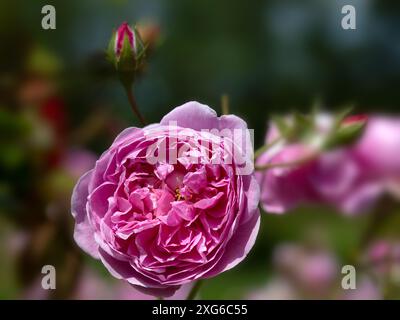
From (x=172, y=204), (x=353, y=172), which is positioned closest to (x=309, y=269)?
(x=353, y=172)

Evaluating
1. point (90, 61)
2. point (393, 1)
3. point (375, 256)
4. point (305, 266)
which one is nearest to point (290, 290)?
point (305, 266)

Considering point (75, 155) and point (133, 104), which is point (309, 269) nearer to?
point (75, 155)

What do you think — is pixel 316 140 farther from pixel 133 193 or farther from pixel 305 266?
pixel 305 266

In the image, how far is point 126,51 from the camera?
0.88 ft

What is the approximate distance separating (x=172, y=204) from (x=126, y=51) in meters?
0.07

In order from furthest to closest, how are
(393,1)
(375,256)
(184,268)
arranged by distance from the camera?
(393,1)
(375,256)
(184,268)

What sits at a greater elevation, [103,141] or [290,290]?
[103,141]

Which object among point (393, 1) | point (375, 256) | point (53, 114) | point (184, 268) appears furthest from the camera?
point (393, 1)

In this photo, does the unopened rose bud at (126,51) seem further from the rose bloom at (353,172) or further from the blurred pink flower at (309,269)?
the blurred pink flower at (309,269)

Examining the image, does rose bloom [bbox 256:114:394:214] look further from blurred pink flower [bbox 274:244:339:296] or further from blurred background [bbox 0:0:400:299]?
blurred pink flower [bbox 274:244:339:296]

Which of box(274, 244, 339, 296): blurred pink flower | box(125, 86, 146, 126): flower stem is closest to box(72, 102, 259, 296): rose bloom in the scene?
box(125, 86, 146, 126): flower stem

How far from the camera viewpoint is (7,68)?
51 centimetres

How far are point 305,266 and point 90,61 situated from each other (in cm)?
26
